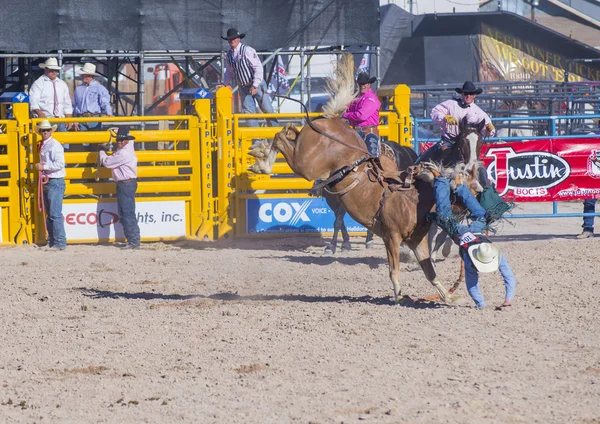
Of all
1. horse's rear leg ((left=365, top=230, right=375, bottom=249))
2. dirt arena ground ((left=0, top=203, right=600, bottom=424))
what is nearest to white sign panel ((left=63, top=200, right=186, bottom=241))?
dirt arena ground ((left=0, top=203, right=600, bottom=424))

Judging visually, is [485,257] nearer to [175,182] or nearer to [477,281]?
[477,281]

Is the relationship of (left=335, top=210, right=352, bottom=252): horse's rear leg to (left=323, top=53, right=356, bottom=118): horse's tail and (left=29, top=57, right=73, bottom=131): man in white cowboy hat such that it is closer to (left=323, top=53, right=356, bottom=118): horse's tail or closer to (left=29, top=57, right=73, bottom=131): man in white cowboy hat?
(left=323, top=53, right=356, bottom=118): horse's tail

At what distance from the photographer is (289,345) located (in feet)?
22.6

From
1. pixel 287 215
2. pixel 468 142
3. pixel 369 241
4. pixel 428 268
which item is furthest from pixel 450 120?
pixel 287 215

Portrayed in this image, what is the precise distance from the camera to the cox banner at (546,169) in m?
13.0

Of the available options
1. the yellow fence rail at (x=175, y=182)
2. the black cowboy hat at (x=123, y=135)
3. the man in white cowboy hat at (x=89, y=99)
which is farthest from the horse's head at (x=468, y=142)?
the man in white cowboy hat at (x=89, y=99)

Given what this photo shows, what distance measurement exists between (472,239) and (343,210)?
4885 mm

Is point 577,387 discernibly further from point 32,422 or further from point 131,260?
point 131,260

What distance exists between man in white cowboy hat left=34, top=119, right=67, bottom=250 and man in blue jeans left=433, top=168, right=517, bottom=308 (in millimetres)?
6224

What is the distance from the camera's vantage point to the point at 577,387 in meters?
5.76

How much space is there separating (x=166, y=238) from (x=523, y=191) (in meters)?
4.92

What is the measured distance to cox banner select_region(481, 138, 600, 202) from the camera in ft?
42.5

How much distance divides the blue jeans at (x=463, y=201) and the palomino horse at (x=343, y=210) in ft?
10.4

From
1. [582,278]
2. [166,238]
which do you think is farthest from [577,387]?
[166,238]
